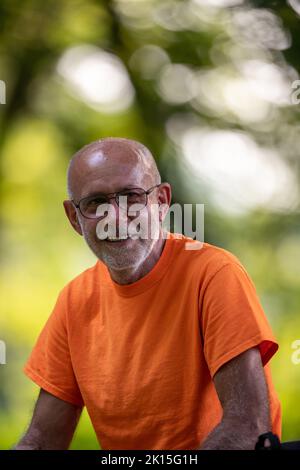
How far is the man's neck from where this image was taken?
1767 mm

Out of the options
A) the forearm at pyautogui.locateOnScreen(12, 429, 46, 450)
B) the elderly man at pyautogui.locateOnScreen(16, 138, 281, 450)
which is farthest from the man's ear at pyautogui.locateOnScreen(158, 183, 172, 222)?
the forearm at pyautogui.locateOnScreen(12, 429, 46, 450)

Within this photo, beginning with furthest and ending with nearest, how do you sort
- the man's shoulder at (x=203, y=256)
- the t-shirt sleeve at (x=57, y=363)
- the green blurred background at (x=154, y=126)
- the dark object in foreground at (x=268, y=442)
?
the green blurred background at (x=154, y=126)
the t-shirt sleeve at (x=57, y=363)
the man's shoulder at (x=203, y=256)
the dark object in foreground at (x=268, y=442)

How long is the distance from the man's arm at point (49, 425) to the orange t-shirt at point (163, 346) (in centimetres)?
3

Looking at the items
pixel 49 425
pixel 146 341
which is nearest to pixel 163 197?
pixel 146 341

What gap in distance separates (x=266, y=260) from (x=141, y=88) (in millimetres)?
1022

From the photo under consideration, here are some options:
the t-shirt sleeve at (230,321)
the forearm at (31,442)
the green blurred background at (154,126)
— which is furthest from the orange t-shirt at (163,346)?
the green blurred background at (154,126)

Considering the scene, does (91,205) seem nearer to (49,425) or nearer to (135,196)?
(135,196)

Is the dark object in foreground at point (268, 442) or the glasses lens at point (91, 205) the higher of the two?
the glasses lens at point (91, 205)

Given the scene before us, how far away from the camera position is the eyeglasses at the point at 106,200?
172cm

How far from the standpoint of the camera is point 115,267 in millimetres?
1746

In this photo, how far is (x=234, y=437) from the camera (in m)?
1.48

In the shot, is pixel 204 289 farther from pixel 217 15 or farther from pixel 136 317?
pixel 217 15

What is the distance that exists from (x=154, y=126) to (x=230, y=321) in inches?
84.0

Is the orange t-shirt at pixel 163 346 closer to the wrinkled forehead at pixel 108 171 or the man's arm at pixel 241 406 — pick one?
the man's arm at pixel 241 406
